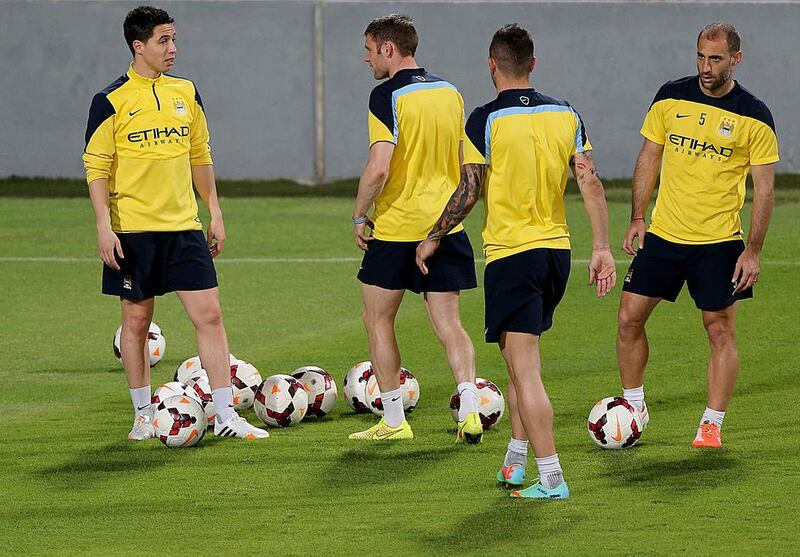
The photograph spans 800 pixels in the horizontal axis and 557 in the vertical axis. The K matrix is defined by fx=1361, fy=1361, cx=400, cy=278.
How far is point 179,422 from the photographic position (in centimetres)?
721

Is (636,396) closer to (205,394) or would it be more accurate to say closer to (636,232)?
(636,232)

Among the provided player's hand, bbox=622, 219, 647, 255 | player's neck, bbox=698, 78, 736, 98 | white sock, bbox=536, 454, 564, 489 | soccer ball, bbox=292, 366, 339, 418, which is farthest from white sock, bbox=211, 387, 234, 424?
player's neck, bbox=698, 78, 736, 98

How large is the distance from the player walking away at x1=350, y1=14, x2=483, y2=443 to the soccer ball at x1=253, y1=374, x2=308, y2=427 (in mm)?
507

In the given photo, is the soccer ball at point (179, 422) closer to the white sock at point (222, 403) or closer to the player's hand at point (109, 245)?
the white sock at point (222, 403)

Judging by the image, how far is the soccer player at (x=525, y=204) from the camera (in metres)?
5.82

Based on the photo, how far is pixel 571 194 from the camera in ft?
74.6

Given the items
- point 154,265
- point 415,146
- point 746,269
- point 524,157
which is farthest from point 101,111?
point 746,269

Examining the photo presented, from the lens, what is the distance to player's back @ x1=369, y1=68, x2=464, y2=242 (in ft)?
23.3

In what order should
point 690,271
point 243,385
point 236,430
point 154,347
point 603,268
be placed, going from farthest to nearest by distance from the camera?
point 154,347 < point 243,385 < point 236,430 < point 690,271 < point 603,268

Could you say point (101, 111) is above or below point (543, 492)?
above

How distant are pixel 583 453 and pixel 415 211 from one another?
5.03ft

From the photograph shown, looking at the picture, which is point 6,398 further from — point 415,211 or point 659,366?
point 659,366

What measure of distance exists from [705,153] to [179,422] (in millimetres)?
3082

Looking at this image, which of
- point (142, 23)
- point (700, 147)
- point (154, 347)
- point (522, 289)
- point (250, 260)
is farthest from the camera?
point (250, 260)
